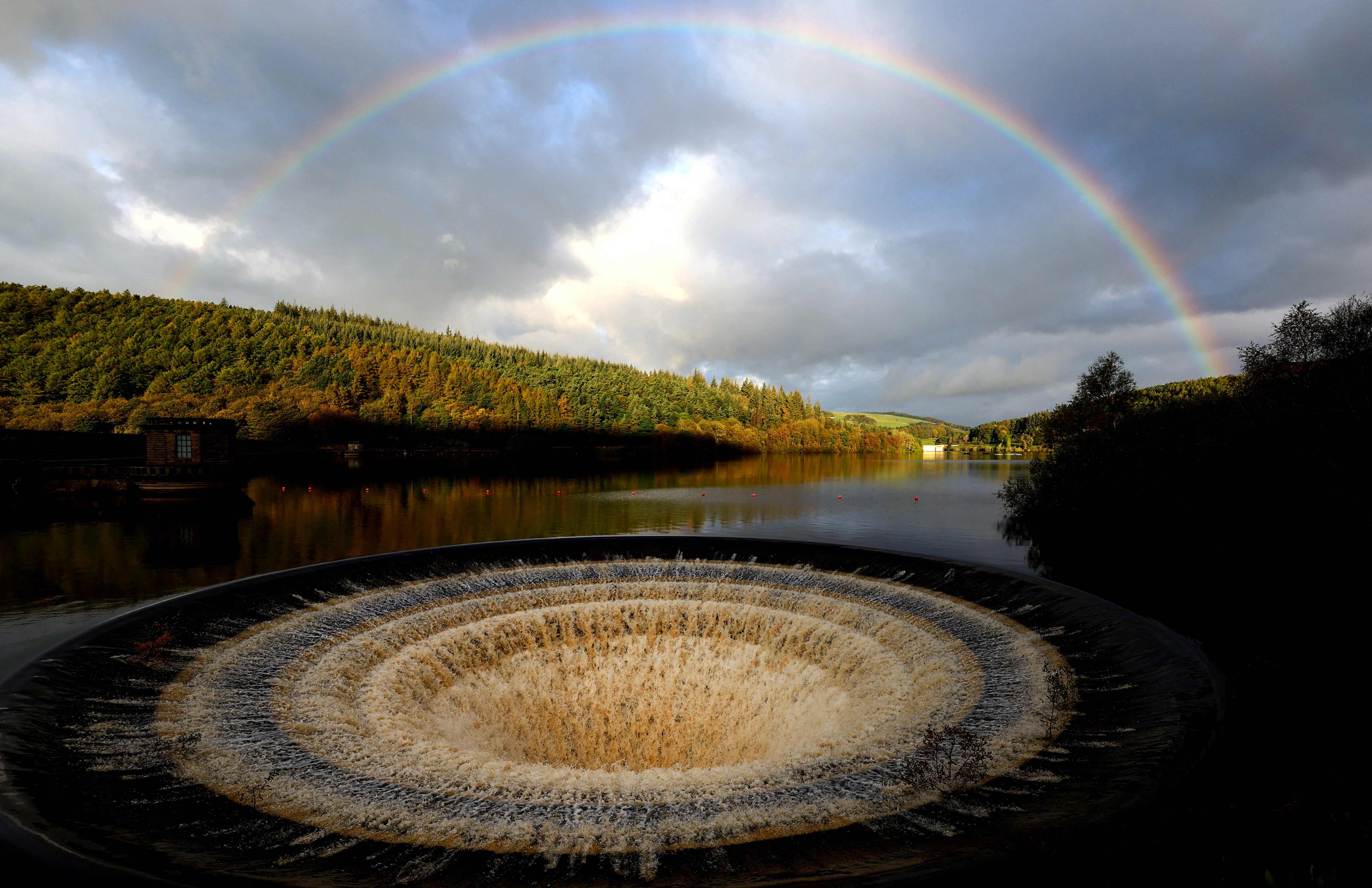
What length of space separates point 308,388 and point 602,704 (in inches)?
4848

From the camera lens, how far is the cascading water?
6.58 meters

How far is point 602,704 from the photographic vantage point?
1428cm

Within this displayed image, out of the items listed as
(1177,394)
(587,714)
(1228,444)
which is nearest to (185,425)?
(587,714)

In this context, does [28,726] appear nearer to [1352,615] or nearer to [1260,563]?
[1352,615]

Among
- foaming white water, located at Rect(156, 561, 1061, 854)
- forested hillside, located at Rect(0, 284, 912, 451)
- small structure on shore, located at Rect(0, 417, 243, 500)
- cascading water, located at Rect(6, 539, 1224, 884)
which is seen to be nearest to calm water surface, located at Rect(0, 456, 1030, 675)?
small structure on shore, located at Rect(0, 417, 243, 500)

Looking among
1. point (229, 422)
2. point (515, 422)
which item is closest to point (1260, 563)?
point (229, 422)

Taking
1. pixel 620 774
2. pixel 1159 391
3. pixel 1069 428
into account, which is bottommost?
pixel 620 774

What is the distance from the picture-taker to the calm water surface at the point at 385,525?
20.1m

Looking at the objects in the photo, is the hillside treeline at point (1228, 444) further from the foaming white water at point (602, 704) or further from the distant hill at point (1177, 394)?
the foaming white water at point (602, 704)

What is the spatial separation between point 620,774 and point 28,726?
27.7 feet

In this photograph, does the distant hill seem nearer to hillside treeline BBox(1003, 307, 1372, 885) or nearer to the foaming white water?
hillside treeline BBox(1003, 307, 1372, 885)

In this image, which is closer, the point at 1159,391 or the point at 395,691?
the point at 395,691

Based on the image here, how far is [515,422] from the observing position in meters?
118

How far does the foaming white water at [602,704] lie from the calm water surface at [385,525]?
810 cm
